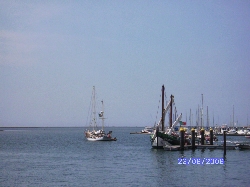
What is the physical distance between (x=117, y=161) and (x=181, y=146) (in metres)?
14.2

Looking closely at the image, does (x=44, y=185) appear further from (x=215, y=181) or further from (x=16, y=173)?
(x=215, y=181)

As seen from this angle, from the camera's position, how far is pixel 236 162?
53.9m

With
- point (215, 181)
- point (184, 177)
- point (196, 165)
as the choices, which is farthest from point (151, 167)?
point (215, 181)

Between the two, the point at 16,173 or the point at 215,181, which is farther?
the point at 16,173

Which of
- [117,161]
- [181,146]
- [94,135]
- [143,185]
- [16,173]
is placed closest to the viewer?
[143,185]

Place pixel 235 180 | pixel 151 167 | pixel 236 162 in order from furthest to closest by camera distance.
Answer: pixel 236 162 < pixel 151 167 < pixel 235 180

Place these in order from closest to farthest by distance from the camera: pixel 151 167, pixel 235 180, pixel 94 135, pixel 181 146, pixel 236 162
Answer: pixel 235 180 → pixel 151 167 → pixel 236 162 → pixel 181 146 → pixel 94 135

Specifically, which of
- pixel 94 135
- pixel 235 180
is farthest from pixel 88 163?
pixel 94 135

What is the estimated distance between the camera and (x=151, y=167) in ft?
164

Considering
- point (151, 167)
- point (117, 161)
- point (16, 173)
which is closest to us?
point (16, 173)

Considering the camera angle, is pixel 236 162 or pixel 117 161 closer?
pixel 236 162

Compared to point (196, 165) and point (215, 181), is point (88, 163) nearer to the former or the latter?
point (196, 165)

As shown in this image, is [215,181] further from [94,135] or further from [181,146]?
[94,135]

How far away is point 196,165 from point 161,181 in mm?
12298
